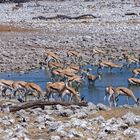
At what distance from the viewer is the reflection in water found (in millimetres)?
16797

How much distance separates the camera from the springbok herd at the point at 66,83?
49.9ft

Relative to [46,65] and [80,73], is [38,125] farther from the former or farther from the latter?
[46,65]

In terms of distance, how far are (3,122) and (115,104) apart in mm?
4548

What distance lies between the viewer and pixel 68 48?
89.6 feet

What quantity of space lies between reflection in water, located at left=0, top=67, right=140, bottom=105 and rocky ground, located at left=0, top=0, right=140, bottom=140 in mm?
1315

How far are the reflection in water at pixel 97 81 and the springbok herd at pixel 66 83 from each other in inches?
7.5

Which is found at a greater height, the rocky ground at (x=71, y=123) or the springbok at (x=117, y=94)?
the rocky ground at (x=71, y=123)

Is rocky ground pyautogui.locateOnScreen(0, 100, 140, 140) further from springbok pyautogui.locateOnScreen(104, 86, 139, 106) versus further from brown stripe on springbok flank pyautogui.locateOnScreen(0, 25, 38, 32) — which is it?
brown stripe on springbok flank pyautogui.locateOnScreen(0, 25, 38, 32)

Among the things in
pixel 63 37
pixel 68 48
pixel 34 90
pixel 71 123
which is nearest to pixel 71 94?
pixel 34 90

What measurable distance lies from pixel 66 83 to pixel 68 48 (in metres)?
10.3

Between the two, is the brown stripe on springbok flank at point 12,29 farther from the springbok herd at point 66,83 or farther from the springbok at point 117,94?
the springbok at point 117,94

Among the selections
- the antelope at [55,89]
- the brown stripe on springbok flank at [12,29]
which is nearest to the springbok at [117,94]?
the antelope at [55,89]

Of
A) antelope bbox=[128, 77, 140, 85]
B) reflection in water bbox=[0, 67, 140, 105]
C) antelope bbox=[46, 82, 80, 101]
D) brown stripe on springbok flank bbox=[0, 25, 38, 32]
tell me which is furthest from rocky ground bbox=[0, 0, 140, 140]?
antelope bbox=[128, 77, 140, 85]

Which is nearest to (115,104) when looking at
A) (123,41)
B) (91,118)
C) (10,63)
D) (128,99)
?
(128,99)
